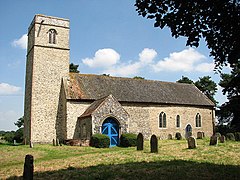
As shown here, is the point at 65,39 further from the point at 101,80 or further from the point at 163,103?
the point at 163,103

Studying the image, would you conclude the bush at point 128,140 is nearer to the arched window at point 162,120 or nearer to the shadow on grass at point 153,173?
the arched window at point 162,120

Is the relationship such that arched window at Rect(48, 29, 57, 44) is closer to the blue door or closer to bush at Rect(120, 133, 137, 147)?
the blue door

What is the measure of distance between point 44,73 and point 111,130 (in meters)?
10.2

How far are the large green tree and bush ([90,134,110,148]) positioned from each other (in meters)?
16.2

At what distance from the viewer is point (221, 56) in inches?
349

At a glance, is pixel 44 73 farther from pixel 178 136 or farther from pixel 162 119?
pixel 178 136

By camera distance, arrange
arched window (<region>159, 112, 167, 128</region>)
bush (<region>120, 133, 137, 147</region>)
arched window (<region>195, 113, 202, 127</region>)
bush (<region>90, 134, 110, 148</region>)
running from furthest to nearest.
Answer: arched window (<region>195, 113, 202, 127</region>)
arched window (<region>159, 112, 167, 128</region>)
bush (<region>120, 133, 137, 147</region>)
bush (<region>90, 134, 110, 148</region>)

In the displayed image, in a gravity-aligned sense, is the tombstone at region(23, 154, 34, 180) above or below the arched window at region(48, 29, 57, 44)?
below

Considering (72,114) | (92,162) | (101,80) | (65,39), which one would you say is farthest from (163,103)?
(92,162)

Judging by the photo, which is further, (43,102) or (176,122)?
(176,122)

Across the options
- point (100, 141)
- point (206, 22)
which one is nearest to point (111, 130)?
point (100, 141)

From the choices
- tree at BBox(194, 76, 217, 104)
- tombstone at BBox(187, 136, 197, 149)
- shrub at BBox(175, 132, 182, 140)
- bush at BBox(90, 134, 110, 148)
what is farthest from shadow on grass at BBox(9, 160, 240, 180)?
tree at BBox(194, 76, 217, 104)

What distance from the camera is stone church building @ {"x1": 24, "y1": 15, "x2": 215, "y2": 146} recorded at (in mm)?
26578

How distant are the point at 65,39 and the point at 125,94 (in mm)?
9722
